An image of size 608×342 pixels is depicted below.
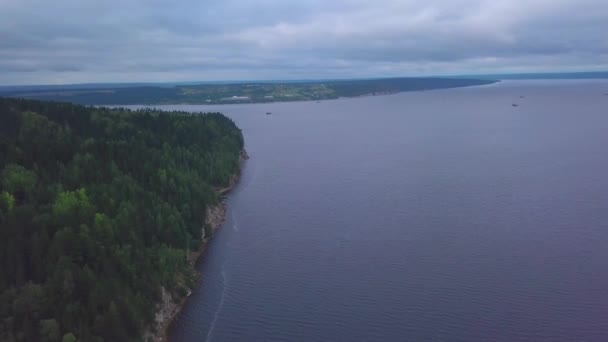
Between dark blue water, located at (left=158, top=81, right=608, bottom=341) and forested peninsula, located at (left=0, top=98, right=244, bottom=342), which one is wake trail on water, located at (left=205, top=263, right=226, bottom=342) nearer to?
dark blue water, located at (left=158, top=81, right=608, bottom=341)

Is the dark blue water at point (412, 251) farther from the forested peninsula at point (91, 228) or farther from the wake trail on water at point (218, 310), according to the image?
the forested peninsula at point (91, 228)

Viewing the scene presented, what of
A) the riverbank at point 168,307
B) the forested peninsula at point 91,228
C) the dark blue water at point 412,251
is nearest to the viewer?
the forested peninsula at point 91,228

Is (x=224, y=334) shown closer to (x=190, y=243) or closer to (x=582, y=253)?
(x=190, y=243)

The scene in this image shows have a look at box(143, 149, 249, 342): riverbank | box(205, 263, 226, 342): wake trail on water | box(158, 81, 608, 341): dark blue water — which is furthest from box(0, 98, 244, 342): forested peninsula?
→ box(158, 81, 608, 341): dark blue water

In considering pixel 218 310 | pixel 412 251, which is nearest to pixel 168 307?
pixel 218 310

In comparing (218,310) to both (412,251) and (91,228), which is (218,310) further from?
(412,251)

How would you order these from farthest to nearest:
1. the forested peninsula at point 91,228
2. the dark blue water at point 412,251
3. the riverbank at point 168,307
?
the dark blue water at point 412,251
the riverbank at point 168,307
the forested peninsula at point 91,228

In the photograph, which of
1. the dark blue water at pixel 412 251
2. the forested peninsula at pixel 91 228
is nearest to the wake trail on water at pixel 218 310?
the dark blue water at pixel 412 251
